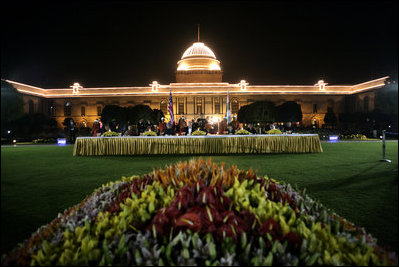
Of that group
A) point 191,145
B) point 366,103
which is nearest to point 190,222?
point 191,145

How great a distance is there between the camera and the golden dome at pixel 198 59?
150 ft

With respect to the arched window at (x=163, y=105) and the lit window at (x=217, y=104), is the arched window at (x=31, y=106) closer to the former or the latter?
the arched window at (x=163, y=105)

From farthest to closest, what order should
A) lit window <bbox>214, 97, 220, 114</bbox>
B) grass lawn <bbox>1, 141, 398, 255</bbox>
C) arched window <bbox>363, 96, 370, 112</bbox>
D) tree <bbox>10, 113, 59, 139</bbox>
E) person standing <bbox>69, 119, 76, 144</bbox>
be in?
lit window <bbox>214, 97, 220, 114</bbox> → arched window <bbox>363, 96, 370, 112</bbox> → tree <bbox>10, 113, 59, 139</bbox> → person standing <bbox>69, 119, 76, 144</bbox> → grass lawn <bbox>1, 141, 398, 255</bbox>

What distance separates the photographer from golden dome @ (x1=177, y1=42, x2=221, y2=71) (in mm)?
45656

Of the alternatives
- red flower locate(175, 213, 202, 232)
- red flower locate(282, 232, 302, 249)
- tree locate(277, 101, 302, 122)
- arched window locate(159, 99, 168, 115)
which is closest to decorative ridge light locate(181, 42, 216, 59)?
arched window locate(159, 99, 168, 115)

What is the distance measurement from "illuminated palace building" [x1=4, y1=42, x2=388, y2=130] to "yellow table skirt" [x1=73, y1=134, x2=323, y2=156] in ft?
102

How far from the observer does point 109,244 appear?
5.40 ft

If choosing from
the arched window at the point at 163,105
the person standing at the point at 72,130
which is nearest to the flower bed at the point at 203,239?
the person standing at the point at 72,130

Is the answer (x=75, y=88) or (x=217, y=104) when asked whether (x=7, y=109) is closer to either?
(x=217, y=104)

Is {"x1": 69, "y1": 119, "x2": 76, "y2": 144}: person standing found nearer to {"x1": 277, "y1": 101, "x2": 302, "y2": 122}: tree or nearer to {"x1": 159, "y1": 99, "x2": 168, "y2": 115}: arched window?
{"x1": 159, "y1": 99, "x2": 168, "y2": 115}: arched window

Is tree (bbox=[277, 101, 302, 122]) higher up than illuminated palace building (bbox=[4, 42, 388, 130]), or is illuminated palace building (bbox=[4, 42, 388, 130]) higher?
illuminated palace building (bbox=[4, 42, 388, 130])

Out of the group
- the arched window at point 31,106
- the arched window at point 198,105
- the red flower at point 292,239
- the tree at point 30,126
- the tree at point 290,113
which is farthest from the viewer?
the arched window at point 198,105

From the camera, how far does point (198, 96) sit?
43219 mm

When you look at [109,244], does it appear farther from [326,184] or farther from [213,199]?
[326,184]
